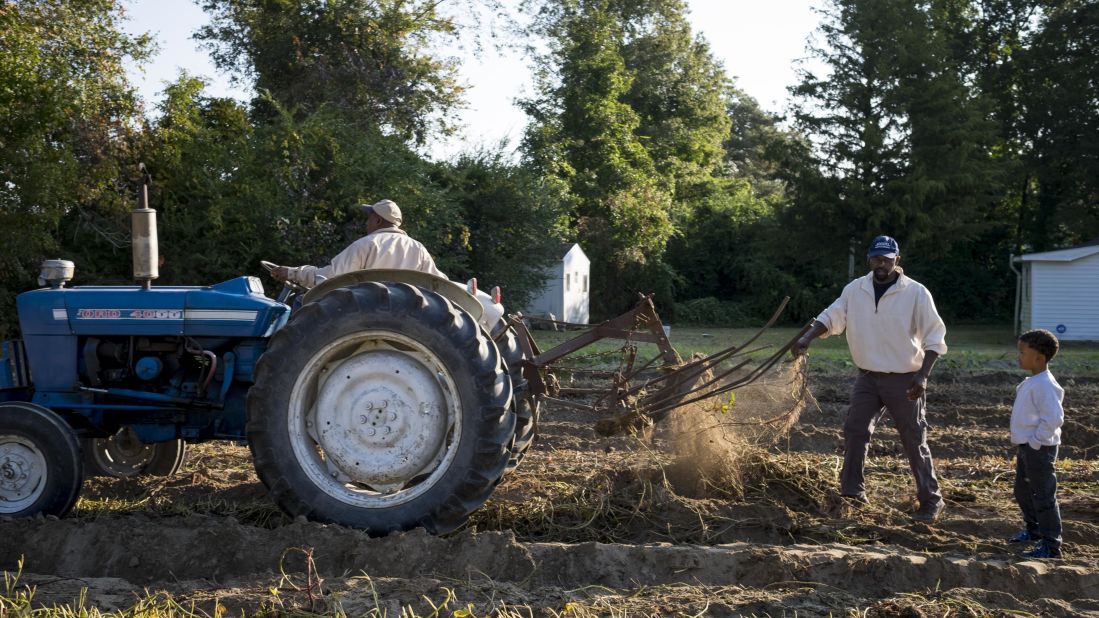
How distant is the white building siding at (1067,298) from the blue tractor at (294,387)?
21.8 m

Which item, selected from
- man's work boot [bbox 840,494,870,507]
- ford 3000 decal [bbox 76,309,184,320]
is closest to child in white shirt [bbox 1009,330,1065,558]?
man's work boot [bbox 840,494,870,507]

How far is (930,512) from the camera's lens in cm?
576

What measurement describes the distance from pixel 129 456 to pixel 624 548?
139 inches

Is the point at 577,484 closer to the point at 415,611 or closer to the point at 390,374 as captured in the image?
the point at 390,374

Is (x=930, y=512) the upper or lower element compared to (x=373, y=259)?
lower

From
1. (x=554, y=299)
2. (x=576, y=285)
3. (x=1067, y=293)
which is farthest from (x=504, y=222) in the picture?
(x=1067, y=293)

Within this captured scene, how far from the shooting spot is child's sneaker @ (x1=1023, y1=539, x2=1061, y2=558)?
5039 millimetres

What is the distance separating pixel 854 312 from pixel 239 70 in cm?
2365

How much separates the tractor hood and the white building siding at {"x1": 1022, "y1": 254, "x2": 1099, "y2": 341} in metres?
22.4

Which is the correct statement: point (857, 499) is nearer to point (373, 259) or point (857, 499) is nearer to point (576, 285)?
point (373, 259)

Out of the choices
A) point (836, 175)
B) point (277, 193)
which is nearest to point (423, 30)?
point (277, 193)

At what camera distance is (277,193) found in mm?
18734

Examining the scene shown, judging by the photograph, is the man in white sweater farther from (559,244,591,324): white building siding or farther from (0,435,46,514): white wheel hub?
(559,244,591,324): white building siding

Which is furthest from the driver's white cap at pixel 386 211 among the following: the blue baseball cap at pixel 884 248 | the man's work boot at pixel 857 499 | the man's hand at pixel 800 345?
the man's work boot at pixel 857 499
